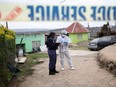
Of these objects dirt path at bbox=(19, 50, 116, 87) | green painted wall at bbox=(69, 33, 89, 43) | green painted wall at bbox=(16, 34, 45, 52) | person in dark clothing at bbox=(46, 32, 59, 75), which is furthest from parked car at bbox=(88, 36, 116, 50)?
green painted wall at bbox=(69, 33, 89, 43)

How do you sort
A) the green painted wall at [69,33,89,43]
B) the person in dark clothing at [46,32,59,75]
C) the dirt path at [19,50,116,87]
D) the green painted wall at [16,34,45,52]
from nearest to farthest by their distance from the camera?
the dirt path at [19,50,116,87] → the person in dark clothing at [46,32,59,75] → the green painted wall at [16,34,45,52] → the green painted wall at [69,33,89,43]

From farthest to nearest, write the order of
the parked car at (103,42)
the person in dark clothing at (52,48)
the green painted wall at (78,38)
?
the green painted wall at (78,38) < the parked car at (103,42) < the person in dark clothing at (52,48)

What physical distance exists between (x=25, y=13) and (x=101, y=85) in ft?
17.4

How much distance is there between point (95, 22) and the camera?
346cm

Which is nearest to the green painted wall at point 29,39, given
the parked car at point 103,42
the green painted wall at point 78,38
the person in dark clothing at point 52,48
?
the green painted wall at point 78,38

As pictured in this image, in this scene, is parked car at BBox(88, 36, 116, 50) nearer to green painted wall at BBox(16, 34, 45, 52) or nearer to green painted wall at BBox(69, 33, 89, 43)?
green painted wall at BBox(16, 34, 45, 52)

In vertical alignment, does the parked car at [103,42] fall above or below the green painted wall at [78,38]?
above

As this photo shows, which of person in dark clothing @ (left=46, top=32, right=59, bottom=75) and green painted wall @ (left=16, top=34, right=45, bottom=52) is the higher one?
person in dark clothing @ (left=46, top=32, right=59, bottom=75)

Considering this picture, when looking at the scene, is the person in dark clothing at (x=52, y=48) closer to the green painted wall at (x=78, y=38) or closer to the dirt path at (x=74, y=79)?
the dirt path at (x=74, y=79)

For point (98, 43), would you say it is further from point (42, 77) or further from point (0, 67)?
point (0, 67)

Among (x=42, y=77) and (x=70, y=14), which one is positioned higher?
(x=70, y=14)

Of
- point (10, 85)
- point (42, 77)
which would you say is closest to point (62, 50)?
point (42, 77)

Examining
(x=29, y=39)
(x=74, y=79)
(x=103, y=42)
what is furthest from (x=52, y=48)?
(x=29, y=39)

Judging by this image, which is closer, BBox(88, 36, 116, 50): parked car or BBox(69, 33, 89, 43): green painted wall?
BBox(88, 36, 116, 50): parked car
